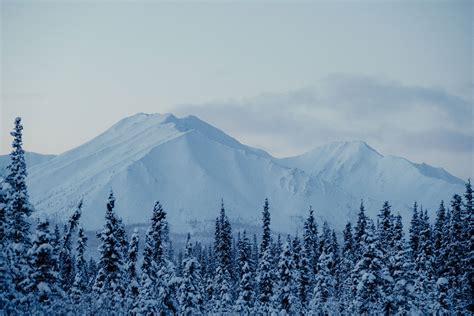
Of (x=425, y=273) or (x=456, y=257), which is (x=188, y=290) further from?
(x=425, y=273)

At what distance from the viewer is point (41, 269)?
50531 mm

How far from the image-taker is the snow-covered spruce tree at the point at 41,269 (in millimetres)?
49562

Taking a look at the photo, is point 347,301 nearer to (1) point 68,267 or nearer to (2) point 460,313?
(2) point 460,313

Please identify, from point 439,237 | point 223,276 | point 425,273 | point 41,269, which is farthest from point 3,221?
point 439,237

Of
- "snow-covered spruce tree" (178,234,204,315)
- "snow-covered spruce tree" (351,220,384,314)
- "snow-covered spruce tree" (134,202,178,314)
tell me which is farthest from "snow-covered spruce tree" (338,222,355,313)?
"snow-covered spruce tree" (134,202,178,314)

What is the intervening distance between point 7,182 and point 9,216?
3.03 meters

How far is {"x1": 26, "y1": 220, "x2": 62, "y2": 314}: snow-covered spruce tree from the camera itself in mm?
49562

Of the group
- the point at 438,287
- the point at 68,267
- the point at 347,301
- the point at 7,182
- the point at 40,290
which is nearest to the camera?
the point at 7,182

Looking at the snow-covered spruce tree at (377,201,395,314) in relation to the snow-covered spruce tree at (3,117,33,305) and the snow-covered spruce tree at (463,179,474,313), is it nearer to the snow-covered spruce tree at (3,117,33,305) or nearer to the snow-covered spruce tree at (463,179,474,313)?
the snow-covered spruce tree at (463,179,474,313)

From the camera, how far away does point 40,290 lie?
4906cm

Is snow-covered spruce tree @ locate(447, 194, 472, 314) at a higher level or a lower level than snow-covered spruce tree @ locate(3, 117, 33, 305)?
lower

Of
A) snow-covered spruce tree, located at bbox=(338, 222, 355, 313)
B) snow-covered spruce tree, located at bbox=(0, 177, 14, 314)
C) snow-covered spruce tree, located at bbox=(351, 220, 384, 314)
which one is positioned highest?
snow-covered spruce tree, located at bbox=(0, 177, 14, 314)

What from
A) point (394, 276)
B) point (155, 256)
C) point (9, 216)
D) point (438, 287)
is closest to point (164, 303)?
point (155, 256)

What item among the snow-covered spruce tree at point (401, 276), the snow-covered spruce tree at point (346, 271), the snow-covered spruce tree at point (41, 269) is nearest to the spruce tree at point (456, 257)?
the snow-covered spruce tree at point (401, 276)
